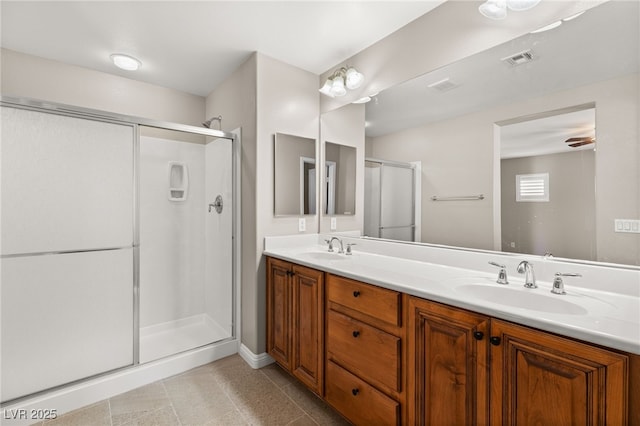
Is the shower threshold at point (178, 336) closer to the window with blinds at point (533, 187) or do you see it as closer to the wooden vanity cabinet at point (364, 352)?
the wooden vanity cabinet at point (364, 352)

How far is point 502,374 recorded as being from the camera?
3.10 ft

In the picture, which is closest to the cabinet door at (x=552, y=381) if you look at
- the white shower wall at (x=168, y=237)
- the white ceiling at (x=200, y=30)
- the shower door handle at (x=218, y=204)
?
the white ceiling at (x=200, y=30)

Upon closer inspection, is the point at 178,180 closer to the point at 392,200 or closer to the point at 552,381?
the point at 392,200

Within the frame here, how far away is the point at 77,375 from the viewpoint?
6.28 feet

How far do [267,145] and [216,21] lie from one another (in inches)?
34.8

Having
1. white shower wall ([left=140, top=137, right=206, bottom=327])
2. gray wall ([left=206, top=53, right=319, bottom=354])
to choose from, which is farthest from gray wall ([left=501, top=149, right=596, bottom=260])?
white shower wall ([left=140, top=137, right=206, bottom=327])

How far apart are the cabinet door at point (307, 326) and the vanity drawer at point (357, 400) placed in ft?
0.37

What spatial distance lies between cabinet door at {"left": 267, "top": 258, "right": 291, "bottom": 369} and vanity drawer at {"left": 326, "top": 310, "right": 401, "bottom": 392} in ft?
1.53

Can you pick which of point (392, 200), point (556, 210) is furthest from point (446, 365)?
point (392, 200)

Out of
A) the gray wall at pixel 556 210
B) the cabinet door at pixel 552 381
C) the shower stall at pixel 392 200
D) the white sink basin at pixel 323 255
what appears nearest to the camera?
the cabinet door at pixel 552 381

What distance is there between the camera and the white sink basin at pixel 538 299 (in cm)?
102

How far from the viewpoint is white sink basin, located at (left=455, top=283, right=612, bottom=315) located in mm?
1019

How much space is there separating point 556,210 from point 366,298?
0.98 metres

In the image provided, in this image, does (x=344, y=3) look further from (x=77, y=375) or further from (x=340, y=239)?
(x=77, y=375)
